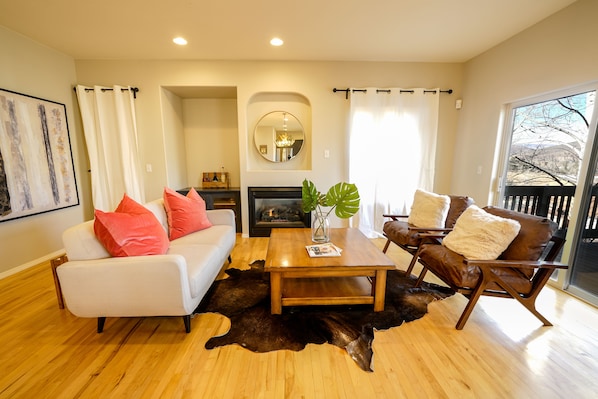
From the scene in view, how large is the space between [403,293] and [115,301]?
2.27m

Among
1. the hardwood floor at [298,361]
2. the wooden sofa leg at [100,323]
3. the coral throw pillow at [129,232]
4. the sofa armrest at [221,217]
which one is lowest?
the hardwood floor at [298,361]

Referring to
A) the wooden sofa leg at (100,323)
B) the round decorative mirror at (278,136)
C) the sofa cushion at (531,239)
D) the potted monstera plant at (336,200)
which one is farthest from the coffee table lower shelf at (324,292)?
→ the round decorative mirror at (278,136)

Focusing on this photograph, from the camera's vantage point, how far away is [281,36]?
9.57ft

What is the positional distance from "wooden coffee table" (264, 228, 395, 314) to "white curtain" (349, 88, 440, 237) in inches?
70.2

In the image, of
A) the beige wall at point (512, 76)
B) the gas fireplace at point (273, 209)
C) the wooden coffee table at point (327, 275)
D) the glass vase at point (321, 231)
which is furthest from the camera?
the gas fireplace at point (273, 209)

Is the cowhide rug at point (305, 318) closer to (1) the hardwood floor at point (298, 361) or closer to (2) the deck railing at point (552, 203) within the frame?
(1) the hardwood floor at point (298, 361)

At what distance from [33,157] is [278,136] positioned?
3041 millimetres

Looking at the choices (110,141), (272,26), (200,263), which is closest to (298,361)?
(200,263)

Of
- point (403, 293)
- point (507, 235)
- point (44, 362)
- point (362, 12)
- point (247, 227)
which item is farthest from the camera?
point (247, 227)

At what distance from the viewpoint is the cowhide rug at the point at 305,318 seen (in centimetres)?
165

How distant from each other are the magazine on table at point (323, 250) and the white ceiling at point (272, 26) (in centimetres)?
225

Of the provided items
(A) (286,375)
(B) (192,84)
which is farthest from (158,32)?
(A) (286,375)

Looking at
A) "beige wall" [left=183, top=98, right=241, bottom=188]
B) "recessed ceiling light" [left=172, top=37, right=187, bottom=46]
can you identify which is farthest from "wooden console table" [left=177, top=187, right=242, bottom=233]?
"recessed ceiling light" [left=172, top=37, right=187, bottom=46]

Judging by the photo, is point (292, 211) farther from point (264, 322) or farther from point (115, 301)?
point (115, 301)
